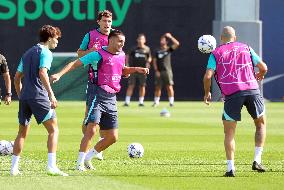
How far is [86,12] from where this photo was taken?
37.7 metres

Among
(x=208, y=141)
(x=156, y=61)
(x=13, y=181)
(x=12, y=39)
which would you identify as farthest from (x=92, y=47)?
(x=12, y=39)

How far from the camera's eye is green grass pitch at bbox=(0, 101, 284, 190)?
12.4m

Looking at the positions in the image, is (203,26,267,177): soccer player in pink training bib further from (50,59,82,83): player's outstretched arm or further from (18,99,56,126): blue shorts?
(18,99,56,126): blue shorts

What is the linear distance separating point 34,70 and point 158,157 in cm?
394

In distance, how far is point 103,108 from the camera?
45.4 feet

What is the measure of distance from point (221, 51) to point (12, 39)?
24.4m

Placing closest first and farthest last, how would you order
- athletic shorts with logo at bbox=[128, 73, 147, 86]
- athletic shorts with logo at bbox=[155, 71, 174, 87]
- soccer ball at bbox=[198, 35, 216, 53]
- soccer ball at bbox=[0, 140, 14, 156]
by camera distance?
1. soccer ball at bbox=[0, 140, 14, 156]
2. soccer ball at bbox=[198, 35, 216, 53]
3. athletic shorts with logo at bbox=[128, 73, 147, 86]
4. athletic shorts with logo at bbox=[155, 71, 174, 87]

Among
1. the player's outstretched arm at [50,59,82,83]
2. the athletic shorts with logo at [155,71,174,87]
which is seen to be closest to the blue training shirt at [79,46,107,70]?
the player's outstretched arm at [50,59,82,83]

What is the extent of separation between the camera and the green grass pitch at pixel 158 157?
40.6 ft

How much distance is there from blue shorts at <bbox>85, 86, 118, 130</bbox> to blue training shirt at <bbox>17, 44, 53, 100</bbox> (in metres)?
0.95

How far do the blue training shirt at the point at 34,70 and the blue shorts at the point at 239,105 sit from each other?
8.26 ft

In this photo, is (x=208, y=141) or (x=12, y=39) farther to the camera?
(x=12, y=39)

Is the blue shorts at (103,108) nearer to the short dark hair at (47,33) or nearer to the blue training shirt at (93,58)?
the blue training shirt at (93,58)

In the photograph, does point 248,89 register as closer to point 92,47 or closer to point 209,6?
point 92,47
